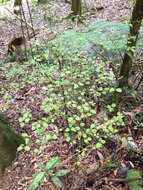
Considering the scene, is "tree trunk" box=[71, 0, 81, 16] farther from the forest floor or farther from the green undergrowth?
the forest floor

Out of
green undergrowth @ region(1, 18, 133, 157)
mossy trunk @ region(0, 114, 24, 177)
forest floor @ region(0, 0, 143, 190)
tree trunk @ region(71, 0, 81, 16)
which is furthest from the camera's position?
tree trunk @ region(71, 0, 81, 16)

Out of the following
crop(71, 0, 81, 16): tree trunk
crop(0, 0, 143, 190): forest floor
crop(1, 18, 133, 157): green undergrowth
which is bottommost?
crop(0, 0, 143, 190): forest floor

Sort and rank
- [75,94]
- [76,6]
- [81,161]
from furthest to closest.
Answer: [76,6]
[75,94]
[81,161]

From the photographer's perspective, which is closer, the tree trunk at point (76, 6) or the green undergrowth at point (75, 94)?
the green undergrowth at point (75, 94)

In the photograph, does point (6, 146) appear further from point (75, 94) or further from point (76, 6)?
point (76, 6)

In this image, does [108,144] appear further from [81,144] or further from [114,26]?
[114,26]

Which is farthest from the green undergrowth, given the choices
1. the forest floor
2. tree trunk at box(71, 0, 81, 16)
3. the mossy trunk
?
tree trunk at box(71, 0, 81, 16)

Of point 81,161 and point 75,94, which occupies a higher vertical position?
point 75,94

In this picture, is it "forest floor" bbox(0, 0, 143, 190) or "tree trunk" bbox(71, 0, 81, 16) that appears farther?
"tree trunk" bbox(71, 0, 81, 16)

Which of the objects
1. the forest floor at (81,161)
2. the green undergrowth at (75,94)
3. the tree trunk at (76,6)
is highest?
the tree trunk at (76,6)

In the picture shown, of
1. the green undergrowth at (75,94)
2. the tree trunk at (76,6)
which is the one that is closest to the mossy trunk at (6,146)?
the green undergrowth at (75,94)

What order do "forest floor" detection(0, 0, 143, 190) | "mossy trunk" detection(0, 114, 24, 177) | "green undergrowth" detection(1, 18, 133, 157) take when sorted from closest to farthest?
"green undergrowth" detection(1, 18, 133, 157) < "forest floor" detection(0, 0, 143, 190) < "mossy trunk" detection(0, 114, 24, 177)

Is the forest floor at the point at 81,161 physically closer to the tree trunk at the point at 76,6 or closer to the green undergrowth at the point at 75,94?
the green undergrowth at the point at 75,94

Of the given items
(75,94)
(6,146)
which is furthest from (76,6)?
(6,146)
